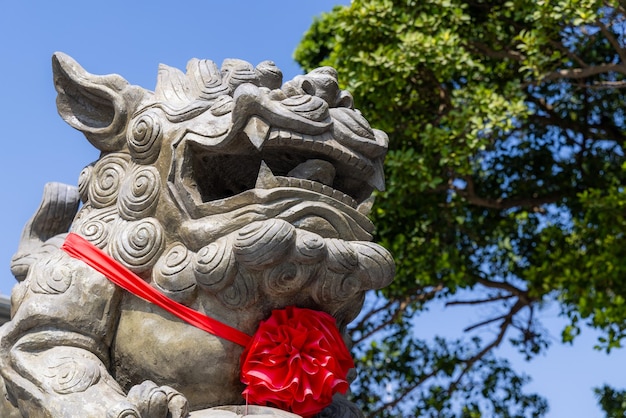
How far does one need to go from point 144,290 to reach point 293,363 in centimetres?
51

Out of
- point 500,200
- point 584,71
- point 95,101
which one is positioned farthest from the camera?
point 500,200

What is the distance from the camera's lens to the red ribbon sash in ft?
9.42

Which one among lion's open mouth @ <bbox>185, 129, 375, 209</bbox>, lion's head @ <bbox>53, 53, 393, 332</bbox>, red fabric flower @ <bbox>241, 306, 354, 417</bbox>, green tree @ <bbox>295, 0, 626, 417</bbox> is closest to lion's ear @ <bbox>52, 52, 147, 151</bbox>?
lion's head @ <bbox>53, 53, 393, 332</bbox>

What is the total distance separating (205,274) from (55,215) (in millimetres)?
1016

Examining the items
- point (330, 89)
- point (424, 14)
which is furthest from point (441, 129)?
point (330, 89)

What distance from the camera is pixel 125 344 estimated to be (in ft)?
9.59

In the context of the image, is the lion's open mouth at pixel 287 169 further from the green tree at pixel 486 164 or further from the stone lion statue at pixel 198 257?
the green tree at pixel 486 164

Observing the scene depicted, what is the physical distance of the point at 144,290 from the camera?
2902 millimetres

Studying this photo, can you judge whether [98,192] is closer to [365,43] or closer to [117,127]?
[117,127]

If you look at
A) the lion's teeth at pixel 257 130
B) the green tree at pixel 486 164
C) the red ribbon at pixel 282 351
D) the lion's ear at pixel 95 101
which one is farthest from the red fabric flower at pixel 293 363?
the green tree at pixel 486 164

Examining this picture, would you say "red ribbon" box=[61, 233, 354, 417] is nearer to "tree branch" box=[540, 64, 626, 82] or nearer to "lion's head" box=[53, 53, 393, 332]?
"lion's head" box=[53, 53, 393, 332]

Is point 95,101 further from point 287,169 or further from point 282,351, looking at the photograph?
point 282,351

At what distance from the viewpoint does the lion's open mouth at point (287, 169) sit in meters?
2.96

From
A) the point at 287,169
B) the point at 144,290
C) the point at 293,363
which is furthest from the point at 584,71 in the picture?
the point at 144,290
